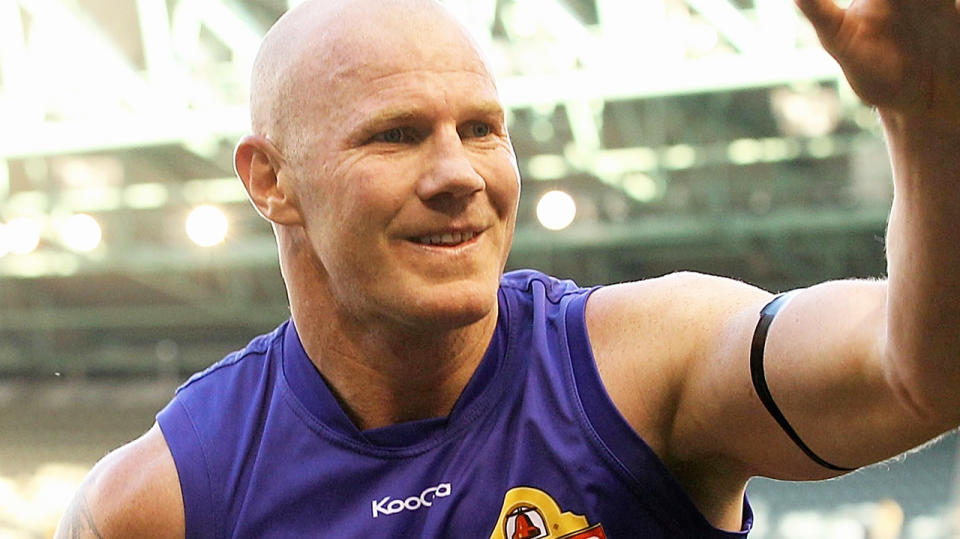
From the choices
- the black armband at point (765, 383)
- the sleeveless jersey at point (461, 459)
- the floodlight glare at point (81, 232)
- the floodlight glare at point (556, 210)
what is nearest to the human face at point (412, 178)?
the sleeveless jersey at point (461, 459)

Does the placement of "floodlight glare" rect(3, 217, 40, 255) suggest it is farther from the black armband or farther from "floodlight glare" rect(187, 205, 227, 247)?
the black armband

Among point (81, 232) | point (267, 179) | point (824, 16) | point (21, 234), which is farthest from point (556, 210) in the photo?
point (824, 16)

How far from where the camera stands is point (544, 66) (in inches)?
283

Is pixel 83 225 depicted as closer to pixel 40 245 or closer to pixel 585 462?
pixel 40 245

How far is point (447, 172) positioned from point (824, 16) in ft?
1.74

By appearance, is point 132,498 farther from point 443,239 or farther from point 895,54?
point 895,54

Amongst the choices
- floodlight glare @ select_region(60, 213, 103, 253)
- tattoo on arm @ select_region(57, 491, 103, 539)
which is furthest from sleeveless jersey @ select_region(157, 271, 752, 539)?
floodlight glare @ select_region(60, 213, 103, 253)

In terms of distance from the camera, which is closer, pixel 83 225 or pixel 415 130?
pixel 415 130

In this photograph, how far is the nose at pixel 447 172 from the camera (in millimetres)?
1423

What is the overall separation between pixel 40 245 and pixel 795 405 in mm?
10438

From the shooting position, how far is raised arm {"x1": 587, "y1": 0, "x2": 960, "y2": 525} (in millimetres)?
1016

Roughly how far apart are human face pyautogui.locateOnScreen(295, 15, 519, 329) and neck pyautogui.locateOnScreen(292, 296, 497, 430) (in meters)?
0.08

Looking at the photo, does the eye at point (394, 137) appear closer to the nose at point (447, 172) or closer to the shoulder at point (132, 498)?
the nose at point (447, 172)

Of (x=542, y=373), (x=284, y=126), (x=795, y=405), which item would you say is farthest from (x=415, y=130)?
(x=795, y=405)
